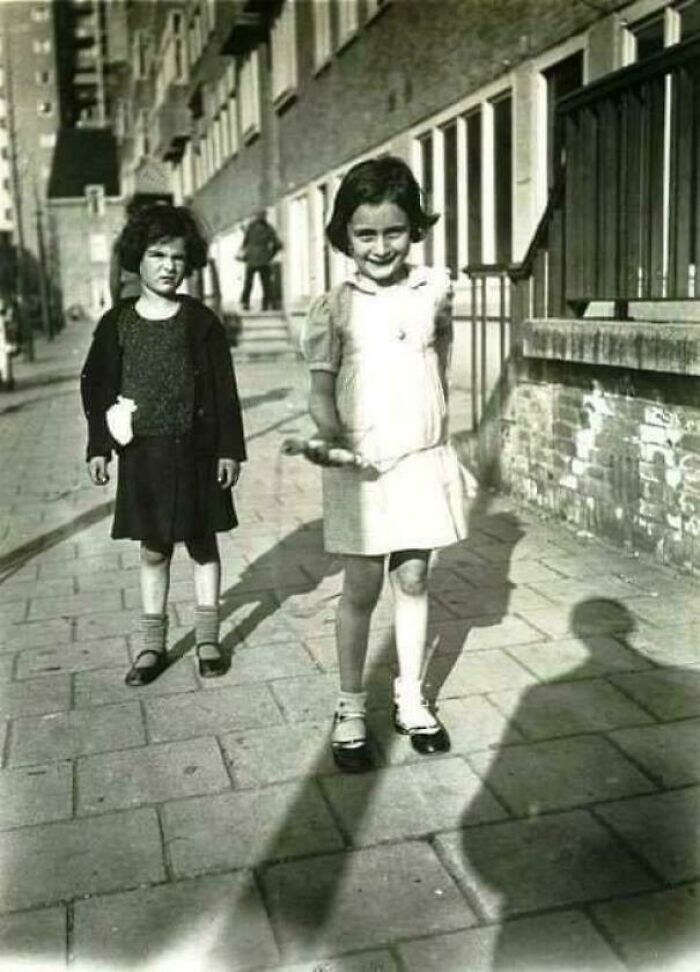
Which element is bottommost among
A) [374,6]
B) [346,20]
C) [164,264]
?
[164,264]

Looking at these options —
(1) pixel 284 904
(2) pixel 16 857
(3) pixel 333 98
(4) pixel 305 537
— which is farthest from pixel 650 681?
(3) pixel 333 98

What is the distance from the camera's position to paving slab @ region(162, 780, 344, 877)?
9.42ft

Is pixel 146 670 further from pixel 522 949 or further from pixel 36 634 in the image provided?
pixel 522 949

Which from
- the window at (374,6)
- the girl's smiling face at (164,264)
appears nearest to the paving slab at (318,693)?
the girl's smiling face at (164,264)

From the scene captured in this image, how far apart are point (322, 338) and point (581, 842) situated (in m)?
1.56

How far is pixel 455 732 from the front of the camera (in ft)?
12.0

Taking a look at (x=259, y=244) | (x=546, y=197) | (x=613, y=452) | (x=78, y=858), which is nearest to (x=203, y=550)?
(x=78, y=858)

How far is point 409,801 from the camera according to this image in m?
3.15

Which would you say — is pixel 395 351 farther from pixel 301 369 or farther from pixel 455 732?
pixel 301 369

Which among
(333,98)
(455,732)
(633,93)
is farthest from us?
(333,98)

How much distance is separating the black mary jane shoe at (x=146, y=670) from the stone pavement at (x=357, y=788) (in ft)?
0.12

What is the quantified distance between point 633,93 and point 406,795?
4.00 m

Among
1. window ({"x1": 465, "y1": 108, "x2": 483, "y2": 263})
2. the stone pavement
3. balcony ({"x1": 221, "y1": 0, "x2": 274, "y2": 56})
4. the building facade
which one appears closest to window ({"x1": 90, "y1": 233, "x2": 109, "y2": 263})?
balcony ({"x1": 221, "y1": 0, "x2": 274, "y2": 56})

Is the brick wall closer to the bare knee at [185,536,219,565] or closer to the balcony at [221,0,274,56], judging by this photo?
the bare knee at [185,536,219,565]
